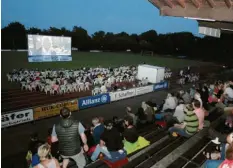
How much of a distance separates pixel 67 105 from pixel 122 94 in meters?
6.03

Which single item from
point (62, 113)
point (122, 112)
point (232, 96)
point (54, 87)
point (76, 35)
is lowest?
point (122, 112)

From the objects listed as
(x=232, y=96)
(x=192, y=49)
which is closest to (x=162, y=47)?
(x=192, y=49)

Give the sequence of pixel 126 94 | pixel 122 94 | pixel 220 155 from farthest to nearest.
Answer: pixel 126 94
pixel 122 94
pixel 220 155

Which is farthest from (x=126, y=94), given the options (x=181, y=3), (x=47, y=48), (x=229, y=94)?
(x=181, y=3)

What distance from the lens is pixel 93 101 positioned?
17562 mm

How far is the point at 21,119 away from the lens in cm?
1320

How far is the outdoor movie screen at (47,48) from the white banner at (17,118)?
10.3m

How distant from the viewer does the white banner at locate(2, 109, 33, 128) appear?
12.6 metres

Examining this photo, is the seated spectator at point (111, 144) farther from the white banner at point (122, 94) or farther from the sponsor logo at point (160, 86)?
the sponsor logo at point (160, 86)

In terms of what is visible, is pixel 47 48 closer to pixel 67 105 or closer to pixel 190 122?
pixel 67 105

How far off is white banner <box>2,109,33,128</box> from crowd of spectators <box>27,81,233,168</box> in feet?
23.7

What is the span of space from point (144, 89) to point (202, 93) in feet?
39.8

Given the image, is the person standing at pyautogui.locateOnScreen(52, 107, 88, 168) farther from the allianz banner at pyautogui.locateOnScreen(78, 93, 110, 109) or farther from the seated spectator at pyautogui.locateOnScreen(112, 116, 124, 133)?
the allianz banner at pyautogui.locateOnScreen(78, 93, 110, 109)

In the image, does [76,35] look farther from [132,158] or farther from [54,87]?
[132,158]
